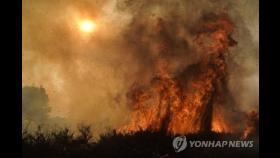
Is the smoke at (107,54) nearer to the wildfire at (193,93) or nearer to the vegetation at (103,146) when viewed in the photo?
the wildfire at (193,93)

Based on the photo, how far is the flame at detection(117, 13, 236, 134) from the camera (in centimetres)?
837

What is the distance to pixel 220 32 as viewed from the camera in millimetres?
8523

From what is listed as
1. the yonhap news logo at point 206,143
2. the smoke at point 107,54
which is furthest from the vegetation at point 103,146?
the smoke at point 107,54

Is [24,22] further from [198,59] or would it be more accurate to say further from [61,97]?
[198,59]

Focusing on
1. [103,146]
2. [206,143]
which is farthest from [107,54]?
[206,143]

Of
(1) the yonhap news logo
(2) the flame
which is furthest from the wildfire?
(1) the yonhap news logo

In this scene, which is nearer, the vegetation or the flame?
the vegetation

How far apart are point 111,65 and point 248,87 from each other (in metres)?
2.11

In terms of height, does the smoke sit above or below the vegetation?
above

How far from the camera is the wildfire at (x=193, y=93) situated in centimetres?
838

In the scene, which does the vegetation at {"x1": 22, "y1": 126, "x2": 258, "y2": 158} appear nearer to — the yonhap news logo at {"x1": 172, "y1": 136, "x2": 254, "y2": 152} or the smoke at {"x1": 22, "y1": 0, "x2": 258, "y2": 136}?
the yonhap news logo at {"x1": 172, "y1": 136, "x2": 254, "y2": 152}

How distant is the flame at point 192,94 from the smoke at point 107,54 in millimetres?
96
